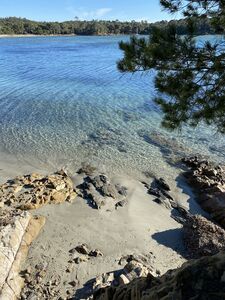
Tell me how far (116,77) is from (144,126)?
1582cm

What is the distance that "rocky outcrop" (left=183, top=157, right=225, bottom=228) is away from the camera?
12.1 meters

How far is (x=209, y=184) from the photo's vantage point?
44.4 ft

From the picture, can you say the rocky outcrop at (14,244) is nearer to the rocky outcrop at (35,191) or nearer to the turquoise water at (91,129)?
the rocky outcrop at (35,191)

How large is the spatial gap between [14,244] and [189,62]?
563 cm

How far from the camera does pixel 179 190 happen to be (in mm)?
13562

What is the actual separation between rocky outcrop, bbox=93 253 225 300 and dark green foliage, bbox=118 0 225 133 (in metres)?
3.53

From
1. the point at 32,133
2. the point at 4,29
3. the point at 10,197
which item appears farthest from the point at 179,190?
the point at 4,29

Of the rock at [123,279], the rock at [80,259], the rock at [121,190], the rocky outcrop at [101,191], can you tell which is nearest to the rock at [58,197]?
the rocky outcrop at [101,191]

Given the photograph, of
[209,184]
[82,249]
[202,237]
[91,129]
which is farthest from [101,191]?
[91,129]

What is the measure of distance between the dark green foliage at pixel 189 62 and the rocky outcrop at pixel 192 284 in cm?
353

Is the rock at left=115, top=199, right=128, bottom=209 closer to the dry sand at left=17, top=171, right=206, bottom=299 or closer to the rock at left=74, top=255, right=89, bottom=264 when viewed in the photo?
the dry sand at left=17, top=171, right=206, bottom=299

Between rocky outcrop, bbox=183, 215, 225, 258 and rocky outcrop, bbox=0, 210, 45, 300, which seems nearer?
rocky outcrop, bbox=0, 210, 45, 300

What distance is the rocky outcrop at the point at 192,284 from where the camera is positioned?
15.2 ft

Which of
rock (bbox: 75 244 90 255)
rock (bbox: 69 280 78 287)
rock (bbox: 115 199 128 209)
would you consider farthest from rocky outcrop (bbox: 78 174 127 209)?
rock (bbox: 69 280 78 287)
